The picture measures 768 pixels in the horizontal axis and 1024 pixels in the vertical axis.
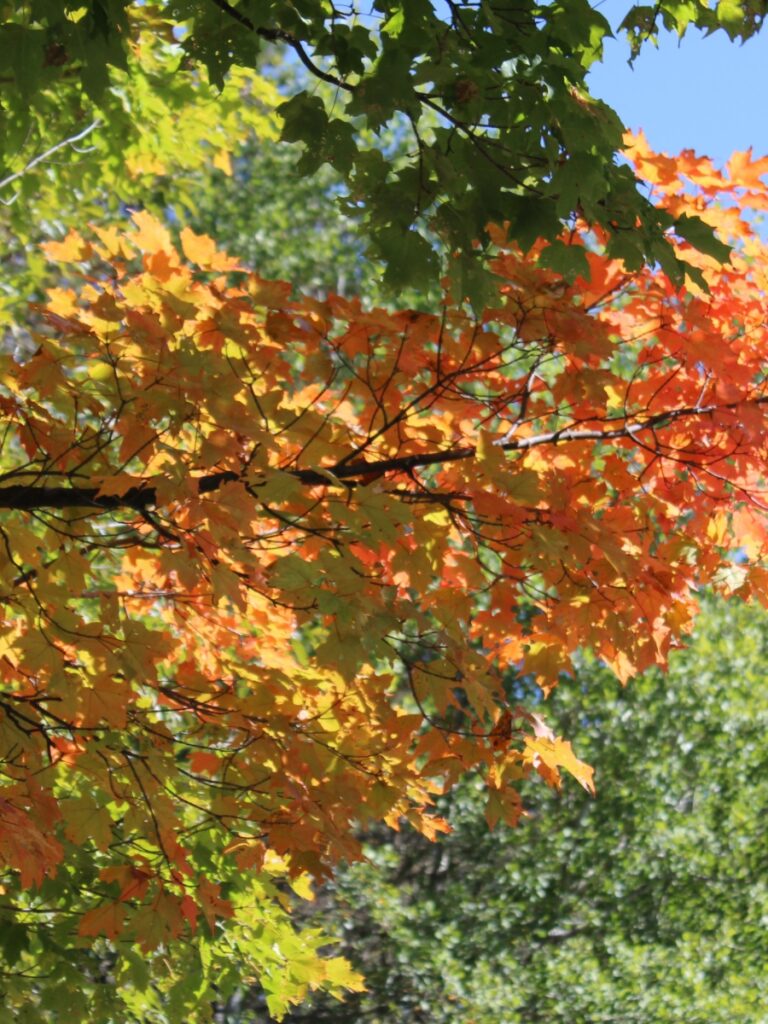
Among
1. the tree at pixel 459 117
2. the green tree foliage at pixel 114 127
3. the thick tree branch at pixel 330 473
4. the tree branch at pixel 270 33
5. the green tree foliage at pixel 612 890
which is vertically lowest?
the thick tree branch at pixel 330 473

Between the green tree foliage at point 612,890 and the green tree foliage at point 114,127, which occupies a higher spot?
the green tree foliage at point 114,127

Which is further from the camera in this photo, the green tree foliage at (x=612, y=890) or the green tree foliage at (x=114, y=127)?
the green tree foliage at (x=612, y=890)

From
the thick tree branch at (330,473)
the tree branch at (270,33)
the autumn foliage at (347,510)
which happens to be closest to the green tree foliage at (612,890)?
the autumn foliage at (347,510)

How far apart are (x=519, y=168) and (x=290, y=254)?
13434 millimetres

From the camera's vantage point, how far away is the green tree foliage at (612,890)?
390 inches

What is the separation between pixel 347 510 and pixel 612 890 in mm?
8289

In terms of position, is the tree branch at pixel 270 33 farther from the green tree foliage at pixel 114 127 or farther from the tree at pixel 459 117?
the green tree foliage at pixel 114 127

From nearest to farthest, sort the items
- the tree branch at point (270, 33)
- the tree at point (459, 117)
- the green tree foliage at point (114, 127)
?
the tree at point (459, 117)
the tree branch at point (270, 33)
the green tree foliage at point (114, 127)

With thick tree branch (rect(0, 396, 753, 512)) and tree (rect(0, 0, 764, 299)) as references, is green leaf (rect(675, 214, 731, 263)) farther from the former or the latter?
thick tree branch (rect(0, 396, 753, 512))

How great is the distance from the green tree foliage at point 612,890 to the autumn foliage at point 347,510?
6929 millimetres

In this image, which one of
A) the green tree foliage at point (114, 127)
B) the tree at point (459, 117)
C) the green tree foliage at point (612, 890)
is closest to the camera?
the tree at point (459, 117)

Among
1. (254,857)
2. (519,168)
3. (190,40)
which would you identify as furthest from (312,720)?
(190,40)

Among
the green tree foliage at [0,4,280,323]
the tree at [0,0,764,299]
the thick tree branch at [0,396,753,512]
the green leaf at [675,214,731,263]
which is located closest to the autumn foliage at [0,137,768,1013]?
the thick tree branch at [0,396,753,512]

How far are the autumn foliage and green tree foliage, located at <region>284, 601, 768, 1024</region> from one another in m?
6.93
